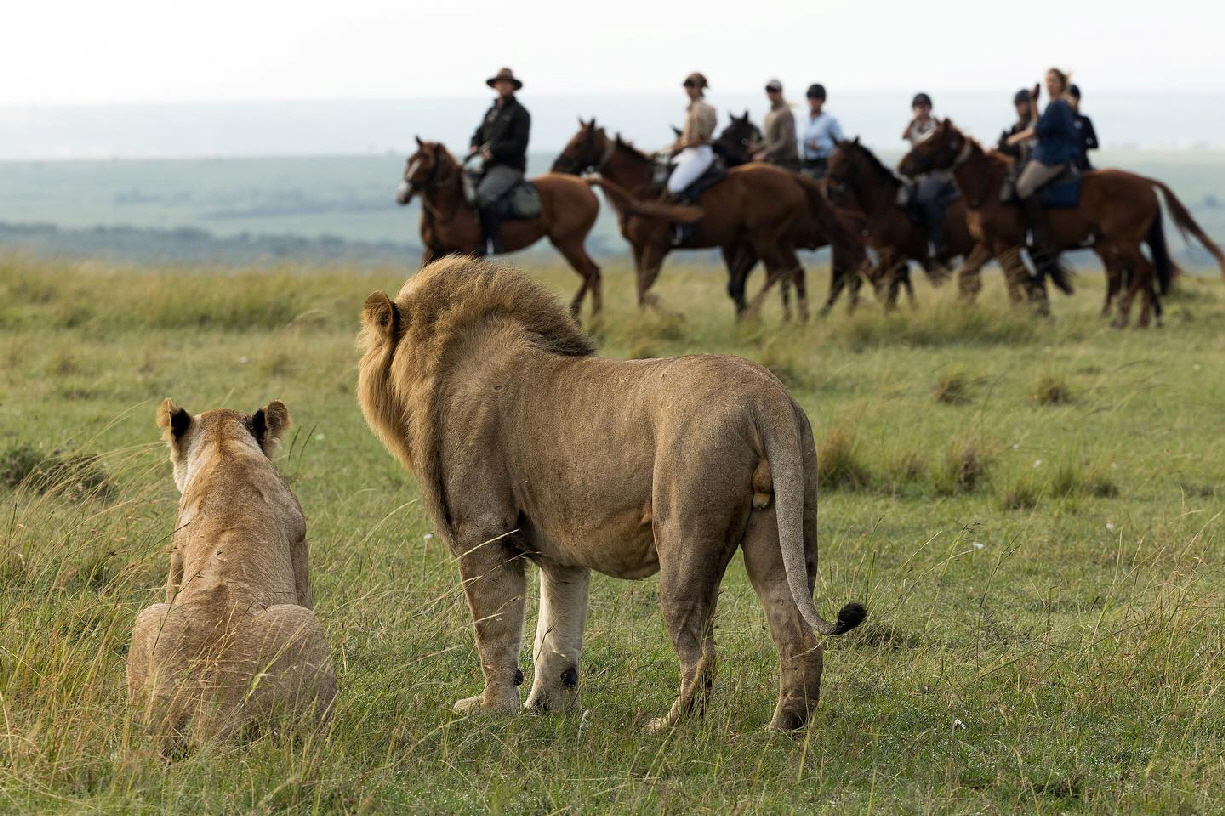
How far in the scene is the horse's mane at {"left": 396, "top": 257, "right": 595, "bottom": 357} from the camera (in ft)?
17.4

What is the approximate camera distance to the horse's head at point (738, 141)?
18.4m

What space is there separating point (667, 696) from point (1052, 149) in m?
12.6

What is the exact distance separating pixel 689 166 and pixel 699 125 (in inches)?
19.6

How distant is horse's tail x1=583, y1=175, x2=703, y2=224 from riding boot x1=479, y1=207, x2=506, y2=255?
1316 mm

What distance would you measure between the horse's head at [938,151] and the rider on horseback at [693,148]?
6.72ft

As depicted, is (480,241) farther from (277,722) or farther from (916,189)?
(277,722)

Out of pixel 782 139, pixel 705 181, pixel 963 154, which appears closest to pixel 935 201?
pixel 963 154

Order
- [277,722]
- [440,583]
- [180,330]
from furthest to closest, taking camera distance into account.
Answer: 1. [180,330]
2. [440,583]
3. [277,722]

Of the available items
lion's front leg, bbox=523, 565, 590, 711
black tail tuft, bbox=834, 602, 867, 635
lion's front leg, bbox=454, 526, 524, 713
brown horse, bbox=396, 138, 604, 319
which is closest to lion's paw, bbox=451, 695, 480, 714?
lion's front leg, bbox=454, 526, 524, 713

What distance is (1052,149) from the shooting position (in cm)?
1672

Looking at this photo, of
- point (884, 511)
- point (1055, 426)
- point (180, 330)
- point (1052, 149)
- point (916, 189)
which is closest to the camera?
point (884, 511)

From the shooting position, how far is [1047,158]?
55.0 feet

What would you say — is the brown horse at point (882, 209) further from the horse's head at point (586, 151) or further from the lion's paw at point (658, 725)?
the lion's paw at point (658, 725)

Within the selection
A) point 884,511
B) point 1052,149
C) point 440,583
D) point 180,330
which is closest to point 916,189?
point 1052,149
